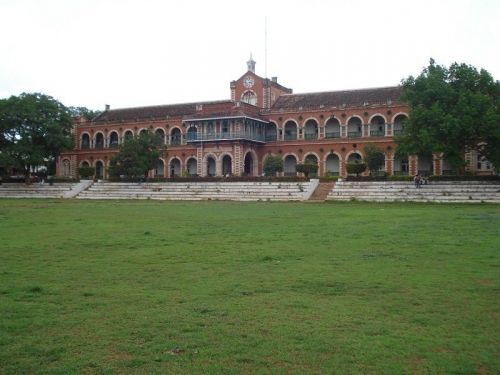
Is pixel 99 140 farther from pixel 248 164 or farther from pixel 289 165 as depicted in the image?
pixel 289 165

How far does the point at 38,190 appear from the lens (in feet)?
160

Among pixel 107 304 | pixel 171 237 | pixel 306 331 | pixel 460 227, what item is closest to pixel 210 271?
pixel 107 304

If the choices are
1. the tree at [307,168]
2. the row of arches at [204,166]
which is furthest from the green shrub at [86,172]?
the tree at [307,168]

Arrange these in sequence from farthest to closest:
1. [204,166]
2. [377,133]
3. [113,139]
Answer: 1. [113,139]
2. [204,166]
3. [377,133]

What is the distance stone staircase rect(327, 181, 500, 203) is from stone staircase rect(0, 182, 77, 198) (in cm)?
2357

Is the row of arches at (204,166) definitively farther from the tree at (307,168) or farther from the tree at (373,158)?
the tree at (373,158)

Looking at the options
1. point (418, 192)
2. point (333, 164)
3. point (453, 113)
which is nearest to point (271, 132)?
point (333, 164)

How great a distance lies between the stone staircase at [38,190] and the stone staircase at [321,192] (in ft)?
69.9

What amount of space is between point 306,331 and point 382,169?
50.3 m

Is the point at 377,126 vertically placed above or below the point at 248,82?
below

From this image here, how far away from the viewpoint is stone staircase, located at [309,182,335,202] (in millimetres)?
37731

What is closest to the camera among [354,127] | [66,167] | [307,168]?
[307,168]

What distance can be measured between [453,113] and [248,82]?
31420 mm

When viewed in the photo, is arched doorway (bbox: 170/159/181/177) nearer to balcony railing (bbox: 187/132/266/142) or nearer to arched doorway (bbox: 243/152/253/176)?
balcony railing (bbox: 187/132/266/142)
